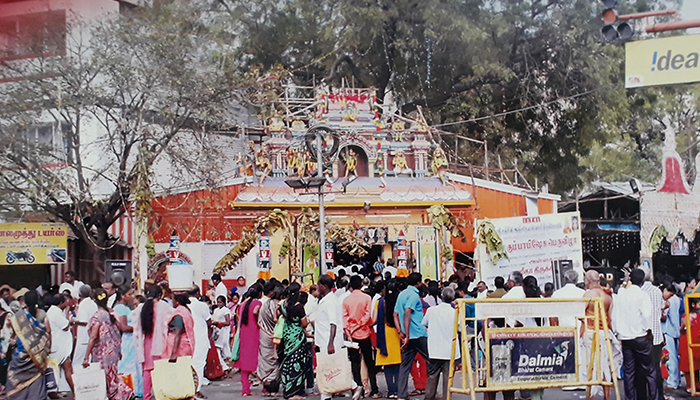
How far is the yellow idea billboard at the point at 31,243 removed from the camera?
20312 millimetres

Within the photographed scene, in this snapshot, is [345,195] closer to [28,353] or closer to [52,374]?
[52,374]

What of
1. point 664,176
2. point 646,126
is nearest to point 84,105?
point 664,176

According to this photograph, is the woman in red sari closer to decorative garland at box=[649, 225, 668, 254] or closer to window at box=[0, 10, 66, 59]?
window at box=[0, 10, 66, 59]

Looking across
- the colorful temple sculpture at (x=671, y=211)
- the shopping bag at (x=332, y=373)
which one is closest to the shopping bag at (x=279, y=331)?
the shopping bag at (x=332, y=373)

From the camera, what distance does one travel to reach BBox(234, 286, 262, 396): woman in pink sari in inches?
508

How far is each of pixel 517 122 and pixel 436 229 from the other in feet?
43.6

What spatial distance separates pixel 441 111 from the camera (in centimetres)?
3462

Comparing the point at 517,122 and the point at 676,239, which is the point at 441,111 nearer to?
the point at 517,122

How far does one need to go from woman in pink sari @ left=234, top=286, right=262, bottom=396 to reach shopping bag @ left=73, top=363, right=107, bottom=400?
2329 millimetres

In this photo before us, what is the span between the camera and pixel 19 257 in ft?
67.0

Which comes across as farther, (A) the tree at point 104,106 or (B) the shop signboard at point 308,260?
(B) the shop signboard at point 308,260

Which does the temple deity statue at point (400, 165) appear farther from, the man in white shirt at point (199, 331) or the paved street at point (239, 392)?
the man in white shirt at point (199, 331)

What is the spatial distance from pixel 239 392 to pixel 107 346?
2.72 meters

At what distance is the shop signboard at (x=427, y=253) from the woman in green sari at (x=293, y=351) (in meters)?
9.39
